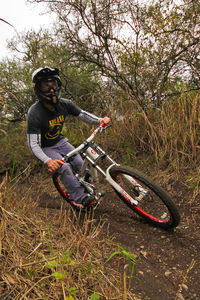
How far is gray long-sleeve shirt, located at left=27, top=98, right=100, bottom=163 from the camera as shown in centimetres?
292

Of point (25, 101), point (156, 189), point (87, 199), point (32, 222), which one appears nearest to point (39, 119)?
point (87, 199)

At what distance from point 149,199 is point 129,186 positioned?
0.32m

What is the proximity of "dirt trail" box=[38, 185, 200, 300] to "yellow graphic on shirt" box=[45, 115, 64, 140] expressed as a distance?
54.8 inches

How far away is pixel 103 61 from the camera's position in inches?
196

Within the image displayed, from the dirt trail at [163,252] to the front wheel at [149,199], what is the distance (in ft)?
0.40

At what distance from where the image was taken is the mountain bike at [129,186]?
2.41 m

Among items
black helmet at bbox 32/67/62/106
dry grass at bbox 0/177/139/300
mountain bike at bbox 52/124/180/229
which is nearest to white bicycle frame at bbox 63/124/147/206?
mountain bike at bbox 52/124/180/229

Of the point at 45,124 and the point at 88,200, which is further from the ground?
the point at 45,124

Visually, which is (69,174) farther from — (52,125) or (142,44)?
(142,44)

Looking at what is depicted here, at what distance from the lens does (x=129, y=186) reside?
2.82 m

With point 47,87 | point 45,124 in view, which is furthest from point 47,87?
point 45,124

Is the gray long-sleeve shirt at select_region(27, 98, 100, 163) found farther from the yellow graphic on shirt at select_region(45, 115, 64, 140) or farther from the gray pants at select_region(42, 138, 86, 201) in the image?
the gray pants at select_region(42, 138, 86, 201)

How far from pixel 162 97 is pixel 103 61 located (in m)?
1.71

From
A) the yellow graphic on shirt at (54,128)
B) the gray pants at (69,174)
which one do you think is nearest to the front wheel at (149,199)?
the gray pants at (69,174)
